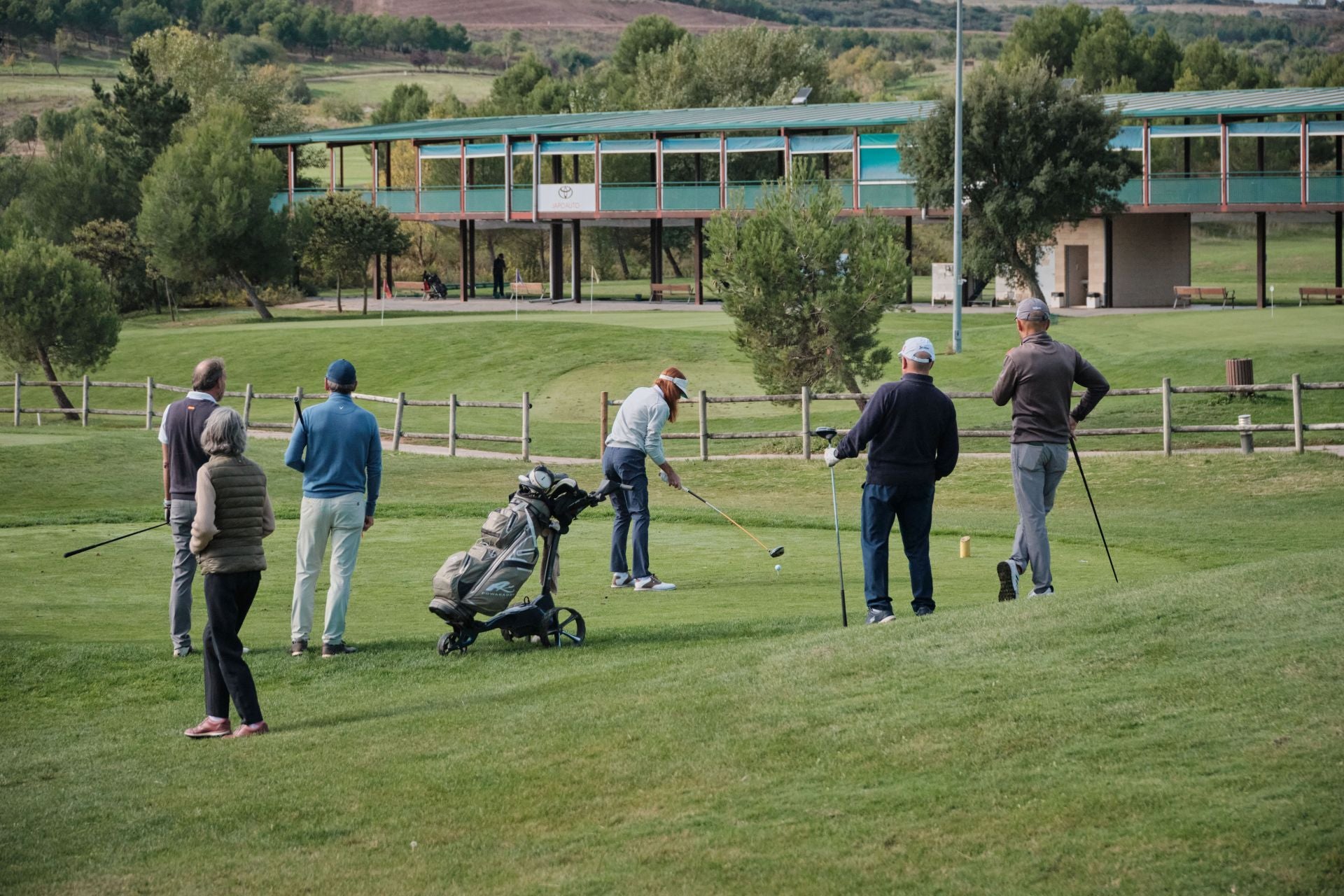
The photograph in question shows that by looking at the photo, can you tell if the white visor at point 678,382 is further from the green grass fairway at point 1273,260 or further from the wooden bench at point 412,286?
the wooden bench at point 412,286

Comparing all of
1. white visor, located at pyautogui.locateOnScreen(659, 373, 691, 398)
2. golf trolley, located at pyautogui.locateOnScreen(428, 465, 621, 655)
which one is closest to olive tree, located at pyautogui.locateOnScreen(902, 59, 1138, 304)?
white visor, located at pyautogui.locateOnScreen(659, 373, 691, 398)

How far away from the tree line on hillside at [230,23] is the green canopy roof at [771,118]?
107858 millimetres

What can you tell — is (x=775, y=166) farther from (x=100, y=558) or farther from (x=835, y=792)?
(x=835, y=792)

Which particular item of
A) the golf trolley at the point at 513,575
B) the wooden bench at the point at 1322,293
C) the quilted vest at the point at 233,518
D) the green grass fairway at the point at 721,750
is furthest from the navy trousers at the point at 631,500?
the wooden bench at the point at 1322,293

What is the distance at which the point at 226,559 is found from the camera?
847 centimetres

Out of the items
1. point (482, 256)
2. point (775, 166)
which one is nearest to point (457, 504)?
point (775, 166)

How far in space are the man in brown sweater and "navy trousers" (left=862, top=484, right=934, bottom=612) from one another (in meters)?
0.72

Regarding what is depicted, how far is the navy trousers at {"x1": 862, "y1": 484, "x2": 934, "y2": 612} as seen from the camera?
10.1 meters

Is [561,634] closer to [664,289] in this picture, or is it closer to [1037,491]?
[1037,491]

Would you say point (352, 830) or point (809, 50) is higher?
point (809, 50)

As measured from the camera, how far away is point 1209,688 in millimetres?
7215

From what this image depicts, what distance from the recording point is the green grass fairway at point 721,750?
5828 mm

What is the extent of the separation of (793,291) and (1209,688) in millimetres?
22237

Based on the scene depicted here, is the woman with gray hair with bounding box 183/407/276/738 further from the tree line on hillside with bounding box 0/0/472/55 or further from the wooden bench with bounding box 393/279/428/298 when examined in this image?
the tree line on hillside with bounding box 0/0/472/55
